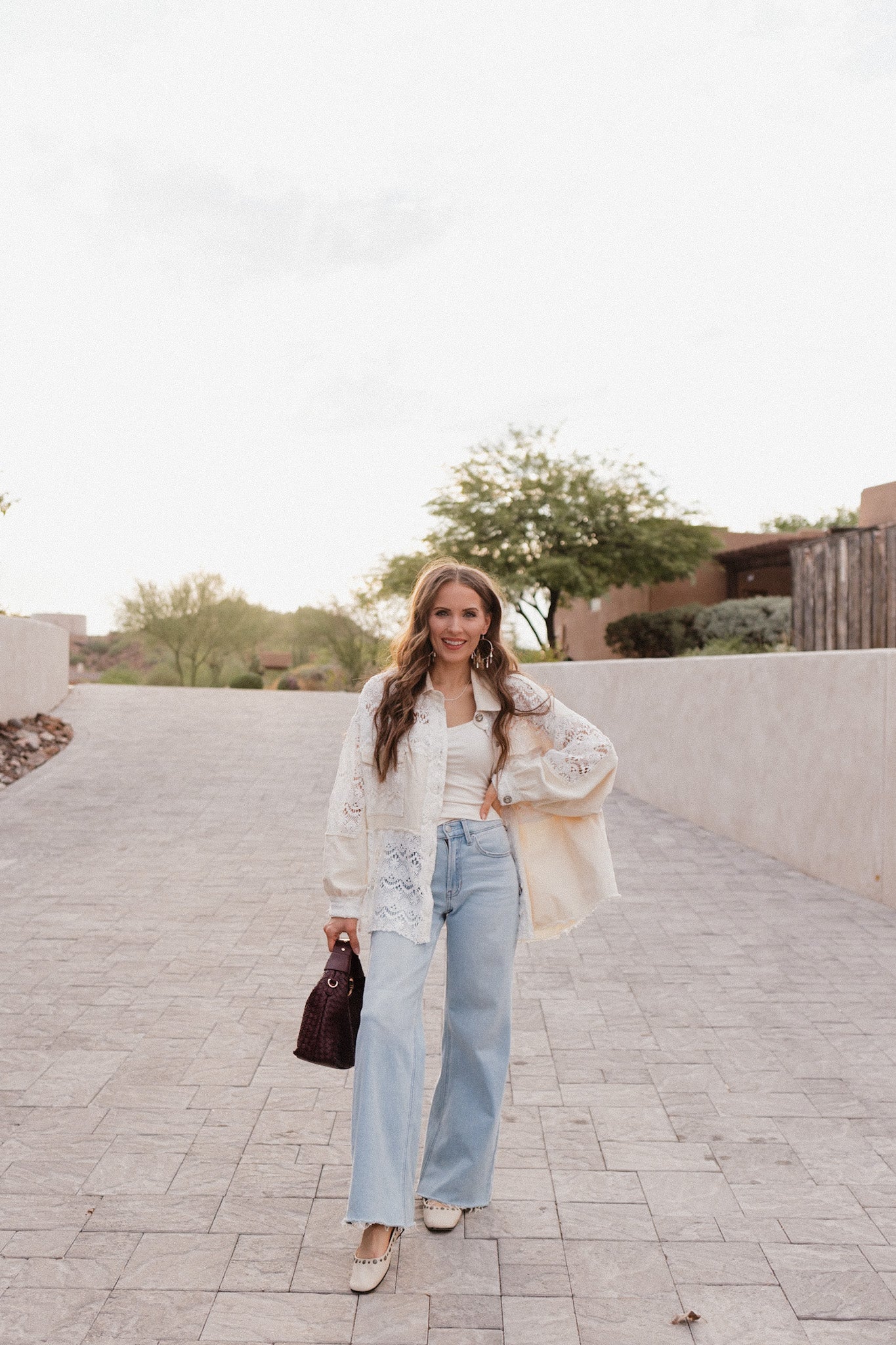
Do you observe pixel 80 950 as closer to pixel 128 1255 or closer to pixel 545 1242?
pixel 128 1255

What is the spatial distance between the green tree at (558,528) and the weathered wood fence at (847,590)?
12.7m

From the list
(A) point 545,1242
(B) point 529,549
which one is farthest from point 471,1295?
(B) point 529,549

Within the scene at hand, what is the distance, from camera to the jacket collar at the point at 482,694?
10.4ft

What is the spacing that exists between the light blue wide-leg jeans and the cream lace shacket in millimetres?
66

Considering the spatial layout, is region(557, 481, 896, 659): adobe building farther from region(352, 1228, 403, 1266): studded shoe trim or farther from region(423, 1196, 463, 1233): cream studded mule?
region(352, 1228, 403, 1266): studded shoe trim

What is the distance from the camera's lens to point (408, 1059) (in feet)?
9.55

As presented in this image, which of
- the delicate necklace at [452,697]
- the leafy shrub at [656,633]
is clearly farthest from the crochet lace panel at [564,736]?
the leafy shrub at [656,633]

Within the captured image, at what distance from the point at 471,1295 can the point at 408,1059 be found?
578mm

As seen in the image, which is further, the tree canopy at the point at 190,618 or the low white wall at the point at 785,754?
the tree canopy at the point at 190,618

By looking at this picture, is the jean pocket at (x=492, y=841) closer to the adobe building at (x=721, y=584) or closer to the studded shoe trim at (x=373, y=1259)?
the studded shoe trim at (x=373, y=1259)

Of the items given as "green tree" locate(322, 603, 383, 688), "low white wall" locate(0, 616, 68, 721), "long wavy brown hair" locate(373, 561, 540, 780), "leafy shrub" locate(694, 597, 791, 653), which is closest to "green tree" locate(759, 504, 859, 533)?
"green tree" locate(322, 603, 383, 688)

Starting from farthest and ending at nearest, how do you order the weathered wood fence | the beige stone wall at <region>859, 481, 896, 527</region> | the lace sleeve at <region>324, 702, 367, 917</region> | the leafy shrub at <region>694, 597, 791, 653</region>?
the leafy shrub at <region>694, 597, 791, 653</region> → the beige stone wall at <region>859, 481, 896, 527</region> → the weathered wood fence → the lace sleeve at <region>324, 702, 367, 917</region>

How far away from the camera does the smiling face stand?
3.17 m

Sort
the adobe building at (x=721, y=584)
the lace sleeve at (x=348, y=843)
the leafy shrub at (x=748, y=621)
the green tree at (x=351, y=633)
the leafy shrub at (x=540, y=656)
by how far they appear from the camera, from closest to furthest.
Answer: the lace sleeve at (x=348, y=843) → the leafy shrub at (x=748, y=621) → the leafy shrub at (x=540, y=656) → the adobe building at (x=721, y=584) → the green tree at (x=351, y=633)
